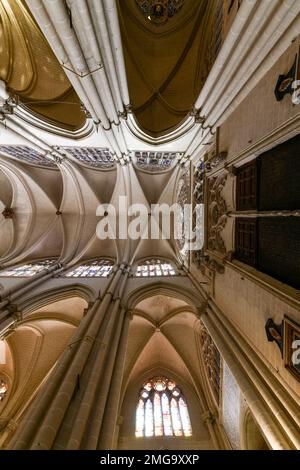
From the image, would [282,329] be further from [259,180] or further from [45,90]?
[45,90]

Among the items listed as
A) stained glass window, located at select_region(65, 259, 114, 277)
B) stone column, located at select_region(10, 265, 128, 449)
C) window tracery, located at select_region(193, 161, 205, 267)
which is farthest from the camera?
stained glass window, located at select_region(65, 259, 114, 277)

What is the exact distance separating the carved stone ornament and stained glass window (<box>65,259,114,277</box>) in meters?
4.38

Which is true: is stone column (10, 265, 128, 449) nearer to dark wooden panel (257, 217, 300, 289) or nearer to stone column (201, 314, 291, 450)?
stone column (201, 314, 291, 450)

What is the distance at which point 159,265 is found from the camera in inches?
418

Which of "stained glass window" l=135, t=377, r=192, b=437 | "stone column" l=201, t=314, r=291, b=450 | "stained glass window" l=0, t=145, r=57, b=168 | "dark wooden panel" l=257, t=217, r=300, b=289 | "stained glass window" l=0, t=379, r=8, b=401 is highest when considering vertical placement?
"stained glass window" l=0, t=145, r=57, b=168

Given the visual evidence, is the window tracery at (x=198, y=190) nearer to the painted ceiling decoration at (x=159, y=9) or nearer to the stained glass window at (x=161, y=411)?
the stained glass window at (x=161, y=411)

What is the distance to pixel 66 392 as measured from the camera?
10.3 ft

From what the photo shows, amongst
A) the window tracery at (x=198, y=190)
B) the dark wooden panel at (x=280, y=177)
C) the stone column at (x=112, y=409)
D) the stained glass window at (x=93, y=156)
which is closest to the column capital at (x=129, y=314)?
the stone column at (x=112, y=409)

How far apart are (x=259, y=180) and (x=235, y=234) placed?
1594 millimetres

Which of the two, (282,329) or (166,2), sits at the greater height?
(166,2)

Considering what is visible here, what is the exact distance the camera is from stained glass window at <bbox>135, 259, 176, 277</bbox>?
9.16m

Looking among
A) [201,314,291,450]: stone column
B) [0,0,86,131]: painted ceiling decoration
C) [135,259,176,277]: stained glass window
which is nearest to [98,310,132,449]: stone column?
[201,314,291,450]: stone column

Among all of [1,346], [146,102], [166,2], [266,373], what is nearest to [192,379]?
[266,373]

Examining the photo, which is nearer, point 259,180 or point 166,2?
point 259,180
